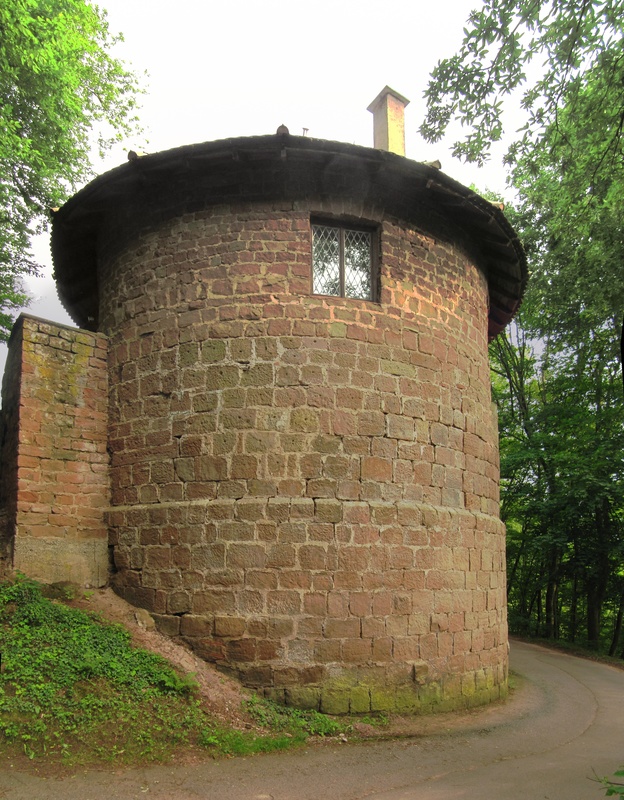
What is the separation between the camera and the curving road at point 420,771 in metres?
5.10

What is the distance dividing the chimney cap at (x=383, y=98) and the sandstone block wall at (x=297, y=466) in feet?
19.2

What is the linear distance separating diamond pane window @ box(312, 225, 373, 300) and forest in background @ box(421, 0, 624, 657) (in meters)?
2.17

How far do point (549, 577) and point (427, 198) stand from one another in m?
14.6

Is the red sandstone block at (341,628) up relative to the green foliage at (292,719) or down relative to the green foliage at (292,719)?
up

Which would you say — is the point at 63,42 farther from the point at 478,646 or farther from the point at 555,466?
the point at 555,466

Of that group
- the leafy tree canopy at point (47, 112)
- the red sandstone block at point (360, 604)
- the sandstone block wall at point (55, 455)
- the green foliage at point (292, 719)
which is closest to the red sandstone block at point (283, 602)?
the red sandstone block at point (360, 604)

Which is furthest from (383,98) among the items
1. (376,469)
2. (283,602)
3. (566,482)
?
(566,482)

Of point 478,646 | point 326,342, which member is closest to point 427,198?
point 326,342

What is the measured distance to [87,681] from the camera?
20.9 feet

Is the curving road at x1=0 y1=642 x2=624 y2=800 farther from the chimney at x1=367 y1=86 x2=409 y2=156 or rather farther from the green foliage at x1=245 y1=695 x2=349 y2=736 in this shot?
the chimney at x1=367 y1=86 x2=409 y2=156

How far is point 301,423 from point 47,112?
999 centimetres

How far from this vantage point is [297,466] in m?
7.59

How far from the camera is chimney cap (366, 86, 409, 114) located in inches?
521

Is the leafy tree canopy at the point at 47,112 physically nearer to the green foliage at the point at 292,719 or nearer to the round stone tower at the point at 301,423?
the round stone tower at the point at 301,423
